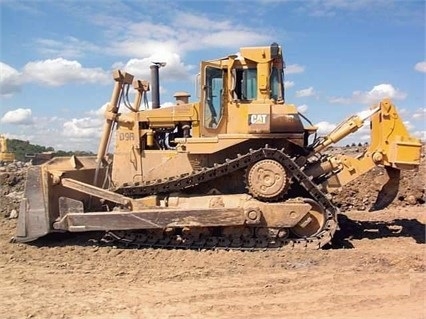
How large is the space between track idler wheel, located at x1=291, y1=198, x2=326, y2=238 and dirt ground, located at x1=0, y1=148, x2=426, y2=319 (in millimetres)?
496

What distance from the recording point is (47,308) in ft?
20.9

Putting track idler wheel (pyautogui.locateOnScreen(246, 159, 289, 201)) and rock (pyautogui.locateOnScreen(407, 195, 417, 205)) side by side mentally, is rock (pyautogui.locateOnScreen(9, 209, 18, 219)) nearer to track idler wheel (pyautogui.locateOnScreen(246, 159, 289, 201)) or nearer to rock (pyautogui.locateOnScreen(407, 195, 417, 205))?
track idler wheel (pyautogui.locateOnScreen(246, 159, 289, 201))

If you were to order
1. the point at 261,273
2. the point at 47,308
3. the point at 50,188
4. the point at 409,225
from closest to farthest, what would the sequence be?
the point at 47,308 < the point at 261,273 < the point at 50,188 < the point at 409,225

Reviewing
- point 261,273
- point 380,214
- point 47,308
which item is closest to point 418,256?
point 261,273

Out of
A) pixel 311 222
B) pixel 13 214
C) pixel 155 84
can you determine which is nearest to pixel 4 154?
pixel 13 214

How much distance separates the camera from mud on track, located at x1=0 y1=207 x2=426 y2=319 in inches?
242

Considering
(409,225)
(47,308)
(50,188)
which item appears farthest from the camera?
(409,225)

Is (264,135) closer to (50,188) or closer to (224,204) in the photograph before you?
(224,204)

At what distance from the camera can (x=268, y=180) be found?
8883mm

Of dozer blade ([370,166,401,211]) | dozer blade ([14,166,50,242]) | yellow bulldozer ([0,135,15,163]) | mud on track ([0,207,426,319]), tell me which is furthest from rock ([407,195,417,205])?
yellow bulldozer ([0,135,15,163])

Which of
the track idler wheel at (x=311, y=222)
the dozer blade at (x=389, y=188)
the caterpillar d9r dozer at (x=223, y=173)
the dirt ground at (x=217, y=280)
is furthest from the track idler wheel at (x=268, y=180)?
the dozer blade at (x=389, y=188)

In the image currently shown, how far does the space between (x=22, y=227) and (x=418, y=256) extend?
264 inches

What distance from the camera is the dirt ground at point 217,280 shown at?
→ 20.2 feet

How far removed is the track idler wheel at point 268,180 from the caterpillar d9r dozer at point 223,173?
16 mm
